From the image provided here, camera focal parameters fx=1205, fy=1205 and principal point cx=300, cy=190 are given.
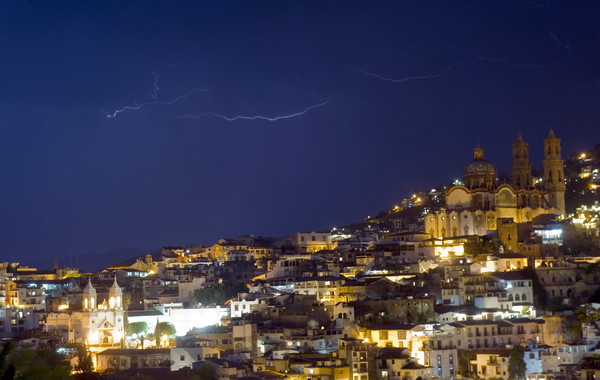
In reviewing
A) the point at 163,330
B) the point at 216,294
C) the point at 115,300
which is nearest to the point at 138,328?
the point at 115,300

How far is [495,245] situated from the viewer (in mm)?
50938

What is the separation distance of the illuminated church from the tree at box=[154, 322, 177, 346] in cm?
1494

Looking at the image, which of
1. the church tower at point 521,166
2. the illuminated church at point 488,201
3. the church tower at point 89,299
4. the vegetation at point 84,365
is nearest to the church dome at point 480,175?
the illuminated church at point 488,201

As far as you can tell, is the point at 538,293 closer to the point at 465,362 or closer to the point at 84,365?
the point at 465,362

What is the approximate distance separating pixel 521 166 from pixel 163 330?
22.9 meters

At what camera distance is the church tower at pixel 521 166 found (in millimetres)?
58875

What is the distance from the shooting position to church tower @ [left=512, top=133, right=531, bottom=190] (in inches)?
2318

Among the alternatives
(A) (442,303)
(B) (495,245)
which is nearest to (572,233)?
(B) (495,245)

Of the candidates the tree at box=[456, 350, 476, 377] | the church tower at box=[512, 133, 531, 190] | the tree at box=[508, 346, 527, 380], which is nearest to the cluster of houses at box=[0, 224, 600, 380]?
the tree at box=[456, 350, 476, 377]

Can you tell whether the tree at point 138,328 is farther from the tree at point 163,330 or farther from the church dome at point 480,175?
the church dome at point 480,175

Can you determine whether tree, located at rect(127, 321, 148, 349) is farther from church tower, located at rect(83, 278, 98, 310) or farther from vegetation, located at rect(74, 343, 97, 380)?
vegetation, located at rect(74, 343, 97, 380)

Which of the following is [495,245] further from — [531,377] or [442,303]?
[531,377]

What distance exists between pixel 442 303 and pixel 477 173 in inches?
534

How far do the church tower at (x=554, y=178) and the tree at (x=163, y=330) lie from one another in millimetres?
21475
